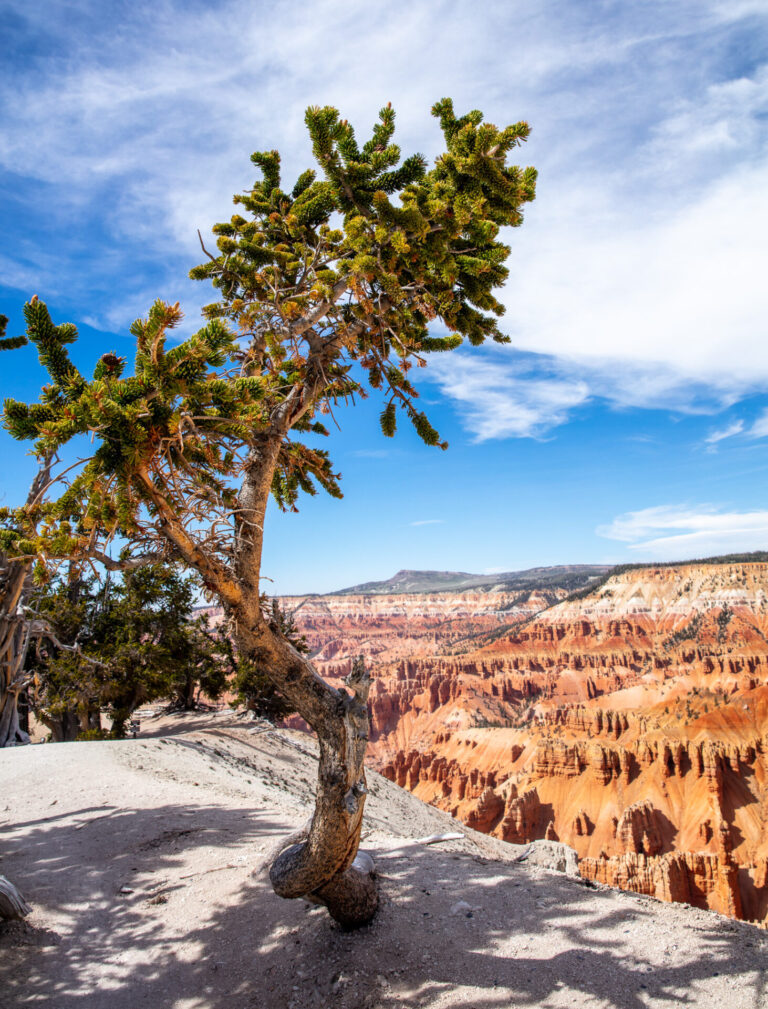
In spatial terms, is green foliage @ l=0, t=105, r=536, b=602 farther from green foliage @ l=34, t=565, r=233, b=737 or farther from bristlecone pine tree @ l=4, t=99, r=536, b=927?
green foliage @ l=34, t=565, r=233, b=737

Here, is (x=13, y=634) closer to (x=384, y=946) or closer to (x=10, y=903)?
(x=10, y=903)

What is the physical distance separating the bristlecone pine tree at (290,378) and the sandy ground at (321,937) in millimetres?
583

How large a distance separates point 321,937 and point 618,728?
59.9 m

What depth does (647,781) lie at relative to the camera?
141 ft

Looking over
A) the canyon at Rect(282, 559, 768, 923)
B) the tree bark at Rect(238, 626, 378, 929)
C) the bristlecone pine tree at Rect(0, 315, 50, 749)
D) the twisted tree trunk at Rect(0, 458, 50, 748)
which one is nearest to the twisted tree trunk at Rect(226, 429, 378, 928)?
the tree bark at Rect(238, 626, 378, 929)

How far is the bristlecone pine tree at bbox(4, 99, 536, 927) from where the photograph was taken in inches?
137

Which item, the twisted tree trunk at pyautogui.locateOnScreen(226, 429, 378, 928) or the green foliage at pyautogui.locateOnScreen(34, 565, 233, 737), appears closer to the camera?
the twisted tree trunk at pyautogui.locateOnScreen(226, 429, 378, 928)

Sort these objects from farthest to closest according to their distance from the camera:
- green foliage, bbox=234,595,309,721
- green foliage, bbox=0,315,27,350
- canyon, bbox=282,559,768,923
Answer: canyon, bbox=282,559,768,923
green foliage, bbox=234,595,309,721
green foliage, bbox=0,315,27,350

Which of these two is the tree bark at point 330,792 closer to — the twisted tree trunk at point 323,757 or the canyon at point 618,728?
the twisted tree trunk at point 323,757

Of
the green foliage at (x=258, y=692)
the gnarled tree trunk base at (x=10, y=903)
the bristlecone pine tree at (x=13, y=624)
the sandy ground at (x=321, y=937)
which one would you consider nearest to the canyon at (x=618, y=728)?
the green foliage at (x=258, y=692)

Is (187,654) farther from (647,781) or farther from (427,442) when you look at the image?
(647,781)

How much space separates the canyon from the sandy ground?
304 centimetres

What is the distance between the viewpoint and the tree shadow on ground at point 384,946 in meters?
4.05

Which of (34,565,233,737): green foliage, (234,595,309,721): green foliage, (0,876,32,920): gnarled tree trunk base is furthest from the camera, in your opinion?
(234,595,309,721): green foliage
